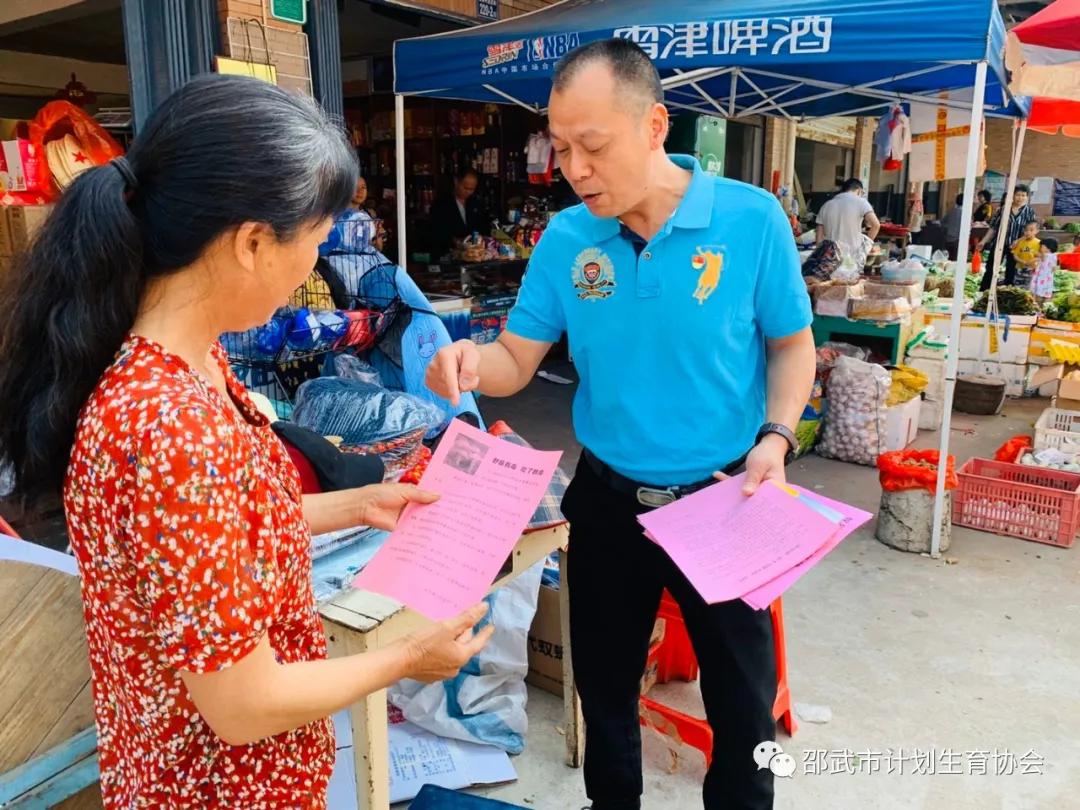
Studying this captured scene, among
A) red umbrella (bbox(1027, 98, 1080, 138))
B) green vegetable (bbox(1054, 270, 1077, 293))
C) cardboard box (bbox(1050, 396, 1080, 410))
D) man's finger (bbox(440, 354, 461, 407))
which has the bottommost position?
cardboard box (bbox(1050, 396, 1080, 410))

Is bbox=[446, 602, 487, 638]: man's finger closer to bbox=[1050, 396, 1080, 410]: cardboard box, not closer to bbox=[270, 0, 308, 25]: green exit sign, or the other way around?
bbox=[270, 0, 308, 25]: green exit sign

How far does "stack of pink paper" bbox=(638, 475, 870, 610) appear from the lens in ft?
4.61

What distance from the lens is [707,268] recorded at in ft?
5.49

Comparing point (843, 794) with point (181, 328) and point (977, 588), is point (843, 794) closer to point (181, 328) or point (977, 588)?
point (977, 588)

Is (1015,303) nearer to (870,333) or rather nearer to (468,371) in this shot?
(870,333)

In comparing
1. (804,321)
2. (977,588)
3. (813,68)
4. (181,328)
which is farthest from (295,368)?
(813,68)

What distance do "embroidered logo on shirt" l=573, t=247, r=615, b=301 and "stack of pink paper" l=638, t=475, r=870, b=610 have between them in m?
0.48

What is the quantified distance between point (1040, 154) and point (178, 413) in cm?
2346

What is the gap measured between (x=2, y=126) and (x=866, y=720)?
23.0 feet

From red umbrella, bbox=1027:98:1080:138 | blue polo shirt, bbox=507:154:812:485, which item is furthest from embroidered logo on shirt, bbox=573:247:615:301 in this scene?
red umbrella, bbox=1027:98:1080:138

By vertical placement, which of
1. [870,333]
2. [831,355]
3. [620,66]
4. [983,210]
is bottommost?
[831,355]

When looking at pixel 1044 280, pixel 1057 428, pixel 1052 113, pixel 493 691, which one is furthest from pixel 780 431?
pixel 1044 280

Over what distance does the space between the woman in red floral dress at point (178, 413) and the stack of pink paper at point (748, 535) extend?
2.11 ft

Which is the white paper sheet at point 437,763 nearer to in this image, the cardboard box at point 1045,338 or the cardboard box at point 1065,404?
the cardboard box at point 1065,404
